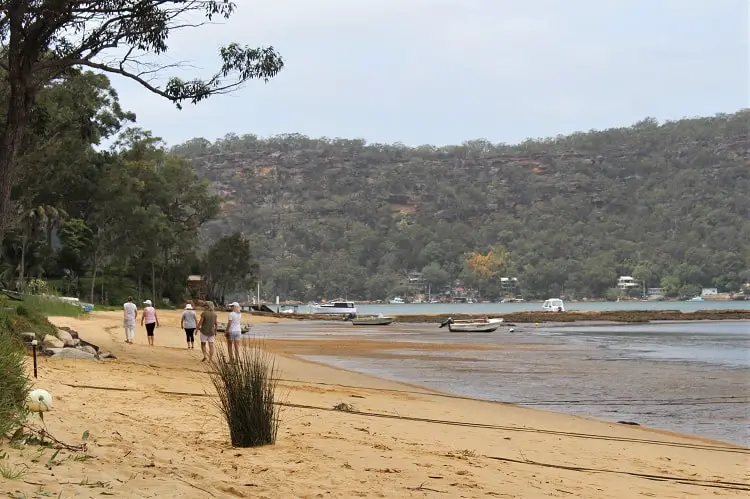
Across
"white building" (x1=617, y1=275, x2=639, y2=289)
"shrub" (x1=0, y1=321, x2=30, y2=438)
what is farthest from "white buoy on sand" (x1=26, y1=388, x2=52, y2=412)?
"white building" (x1=617, y1=275, x2=639, y2=289)

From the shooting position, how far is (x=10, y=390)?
668 cm

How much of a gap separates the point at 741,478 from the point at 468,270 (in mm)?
148593

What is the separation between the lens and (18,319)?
16953 mm

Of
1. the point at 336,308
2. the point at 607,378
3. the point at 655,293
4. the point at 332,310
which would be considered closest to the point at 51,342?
the point at 607,378

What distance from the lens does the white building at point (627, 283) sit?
14212cm

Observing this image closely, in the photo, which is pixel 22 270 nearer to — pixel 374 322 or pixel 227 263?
pixel 374 322

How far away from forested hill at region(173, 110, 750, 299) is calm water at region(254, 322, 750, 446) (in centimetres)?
11059

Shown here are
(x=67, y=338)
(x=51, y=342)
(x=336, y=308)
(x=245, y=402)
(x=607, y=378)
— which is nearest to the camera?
(x=245, y=402)

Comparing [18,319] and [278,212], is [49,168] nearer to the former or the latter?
[18,319]

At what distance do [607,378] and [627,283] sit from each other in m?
127

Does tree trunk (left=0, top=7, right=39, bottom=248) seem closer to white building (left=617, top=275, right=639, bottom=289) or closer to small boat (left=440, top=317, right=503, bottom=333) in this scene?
small boat (left=440, top=317, right=503, bottom=333)

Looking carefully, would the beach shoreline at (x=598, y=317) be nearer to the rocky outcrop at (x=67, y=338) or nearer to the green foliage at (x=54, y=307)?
the green foliage at (x=54, y=307)

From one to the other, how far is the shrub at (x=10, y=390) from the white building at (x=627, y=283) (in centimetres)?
14182

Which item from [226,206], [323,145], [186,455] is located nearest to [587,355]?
[186,455]
